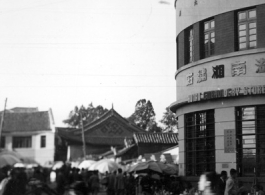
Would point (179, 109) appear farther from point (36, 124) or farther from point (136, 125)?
point (136, 125)

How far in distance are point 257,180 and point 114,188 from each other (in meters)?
7.60

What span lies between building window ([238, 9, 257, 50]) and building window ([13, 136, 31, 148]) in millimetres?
8717

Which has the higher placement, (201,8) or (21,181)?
(201,8)

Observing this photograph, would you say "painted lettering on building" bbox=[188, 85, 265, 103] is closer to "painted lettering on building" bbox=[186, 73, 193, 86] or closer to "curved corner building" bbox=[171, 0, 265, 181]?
"curved corner building" bbox=[171, 0, 265, 181]

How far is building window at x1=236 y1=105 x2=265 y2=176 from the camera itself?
1791 centimetres

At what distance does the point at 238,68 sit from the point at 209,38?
209 cm

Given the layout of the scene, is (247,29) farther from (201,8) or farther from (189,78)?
(189,78)

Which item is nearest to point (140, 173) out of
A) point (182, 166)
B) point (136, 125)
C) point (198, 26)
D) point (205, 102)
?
point (182, 166)

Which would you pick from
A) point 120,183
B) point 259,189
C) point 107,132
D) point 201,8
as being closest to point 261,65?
point 201,8

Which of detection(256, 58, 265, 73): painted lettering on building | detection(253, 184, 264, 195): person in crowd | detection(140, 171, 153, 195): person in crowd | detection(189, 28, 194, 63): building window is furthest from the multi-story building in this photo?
detection(189, 28, 194, 63): building window

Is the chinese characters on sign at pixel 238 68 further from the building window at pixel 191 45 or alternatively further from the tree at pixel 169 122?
the tree at pixel 169 122

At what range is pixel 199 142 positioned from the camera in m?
20.2

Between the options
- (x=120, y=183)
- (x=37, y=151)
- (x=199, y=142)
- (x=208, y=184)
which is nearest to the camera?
(x=208, y=184)

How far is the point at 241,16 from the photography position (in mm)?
18719
